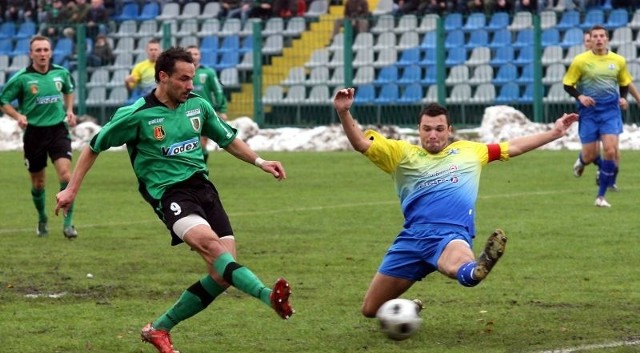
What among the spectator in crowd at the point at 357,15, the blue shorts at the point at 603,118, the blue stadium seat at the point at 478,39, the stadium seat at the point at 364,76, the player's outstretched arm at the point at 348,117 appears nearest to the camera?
the player's outstretched arm at the point at 348,117

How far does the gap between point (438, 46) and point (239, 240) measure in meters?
18.0

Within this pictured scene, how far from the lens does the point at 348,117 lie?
10.0 meters

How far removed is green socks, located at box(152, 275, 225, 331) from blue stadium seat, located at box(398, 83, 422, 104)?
24553mm

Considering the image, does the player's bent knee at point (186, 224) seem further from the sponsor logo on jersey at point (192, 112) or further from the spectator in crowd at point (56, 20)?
the spectator in crowd at point (56, 20)

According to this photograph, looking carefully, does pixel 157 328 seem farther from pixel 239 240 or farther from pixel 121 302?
pixel 239 240

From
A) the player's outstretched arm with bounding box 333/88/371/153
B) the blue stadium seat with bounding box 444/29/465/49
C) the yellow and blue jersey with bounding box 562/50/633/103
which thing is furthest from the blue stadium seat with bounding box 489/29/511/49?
the player's outstretched arm with bounding box 333/88/371/153

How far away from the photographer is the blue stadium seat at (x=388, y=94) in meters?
34.3

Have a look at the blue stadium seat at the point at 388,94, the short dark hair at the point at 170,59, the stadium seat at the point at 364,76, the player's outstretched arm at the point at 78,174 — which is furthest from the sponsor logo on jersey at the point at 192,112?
the stadium seat at the point at 364,76

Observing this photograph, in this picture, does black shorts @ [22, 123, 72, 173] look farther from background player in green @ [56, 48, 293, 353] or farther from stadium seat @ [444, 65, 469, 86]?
stadium seat @ [444, 65, 469, 86]

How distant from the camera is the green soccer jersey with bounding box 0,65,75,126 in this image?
1744 cm

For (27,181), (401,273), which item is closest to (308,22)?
(27,181)

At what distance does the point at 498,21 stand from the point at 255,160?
80.6ft

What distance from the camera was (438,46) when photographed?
33781mm

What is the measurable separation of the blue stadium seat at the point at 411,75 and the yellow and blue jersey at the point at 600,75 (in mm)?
13645
